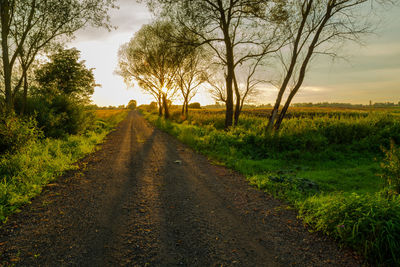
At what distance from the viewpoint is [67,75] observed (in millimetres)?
21750

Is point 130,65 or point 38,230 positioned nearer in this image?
point 38,230

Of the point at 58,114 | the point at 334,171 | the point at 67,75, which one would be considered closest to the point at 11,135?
the point at 58,114

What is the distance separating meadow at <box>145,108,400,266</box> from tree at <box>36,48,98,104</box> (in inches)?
636

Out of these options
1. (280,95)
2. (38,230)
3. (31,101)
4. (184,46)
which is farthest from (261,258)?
(31,101)

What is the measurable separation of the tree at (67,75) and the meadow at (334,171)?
53.0 feet

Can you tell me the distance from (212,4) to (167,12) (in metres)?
3.01

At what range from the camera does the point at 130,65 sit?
104 feet

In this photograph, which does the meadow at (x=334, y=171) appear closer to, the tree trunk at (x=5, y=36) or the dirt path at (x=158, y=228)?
the dirt path at (x=158, y=228)

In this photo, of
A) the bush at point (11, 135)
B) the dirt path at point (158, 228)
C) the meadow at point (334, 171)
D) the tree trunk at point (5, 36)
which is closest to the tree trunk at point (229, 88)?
the meadow at point (334, 171)

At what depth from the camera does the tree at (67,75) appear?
2000cm

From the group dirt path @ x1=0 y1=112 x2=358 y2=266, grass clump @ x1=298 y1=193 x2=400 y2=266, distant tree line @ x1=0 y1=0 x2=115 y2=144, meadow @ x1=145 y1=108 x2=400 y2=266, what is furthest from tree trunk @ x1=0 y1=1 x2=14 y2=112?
grass clump @ x1=298 y1=193 x2=400 y2=266

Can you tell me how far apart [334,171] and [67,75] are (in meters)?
26.2

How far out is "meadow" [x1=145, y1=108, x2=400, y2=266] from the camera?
3.34 meters

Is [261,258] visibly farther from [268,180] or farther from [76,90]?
[76,90]
